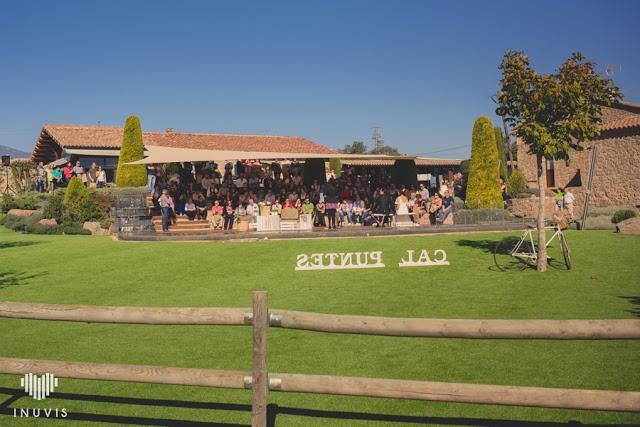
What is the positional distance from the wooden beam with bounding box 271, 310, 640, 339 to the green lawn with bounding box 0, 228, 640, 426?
3.86 feet

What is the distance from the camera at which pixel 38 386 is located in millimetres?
5578

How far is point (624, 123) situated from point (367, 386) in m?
27.9

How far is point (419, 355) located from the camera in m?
6.78

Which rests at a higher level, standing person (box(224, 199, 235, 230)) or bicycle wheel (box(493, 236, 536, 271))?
standing person (box(224, 199, 235, 230))

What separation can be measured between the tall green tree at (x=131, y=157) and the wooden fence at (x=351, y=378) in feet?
72.4

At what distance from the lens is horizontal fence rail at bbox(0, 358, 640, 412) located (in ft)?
12.4

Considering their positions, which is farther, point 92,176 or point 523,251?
point 92,176

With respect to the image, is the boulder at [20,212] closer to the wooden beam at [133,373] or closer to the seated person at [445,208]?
the seated person at [445,208]

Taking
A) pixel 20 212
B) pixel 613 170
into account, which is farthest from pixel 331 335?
pixel 613 170

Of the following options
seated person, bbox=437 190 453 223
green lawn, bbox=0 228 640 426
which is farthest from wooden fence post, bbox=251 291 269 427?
seated person, bbox=437 190 453 223

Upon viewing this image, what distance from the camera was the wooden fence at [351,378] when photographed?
3.83m

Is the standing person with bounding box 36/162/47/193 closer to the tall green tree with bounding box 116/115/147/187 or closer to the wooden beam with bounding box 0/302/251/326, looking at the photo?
the tall green tree with bounding box 116/115/147/187

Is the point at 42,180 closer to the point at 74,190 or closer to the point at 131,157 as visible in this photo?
the point at 131,157

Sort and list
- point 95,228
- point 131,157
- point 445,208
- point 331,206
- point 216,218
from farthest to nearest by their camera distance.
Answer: point 131,157
point 445,208
point 95,228
point 216,218
point 331,206
